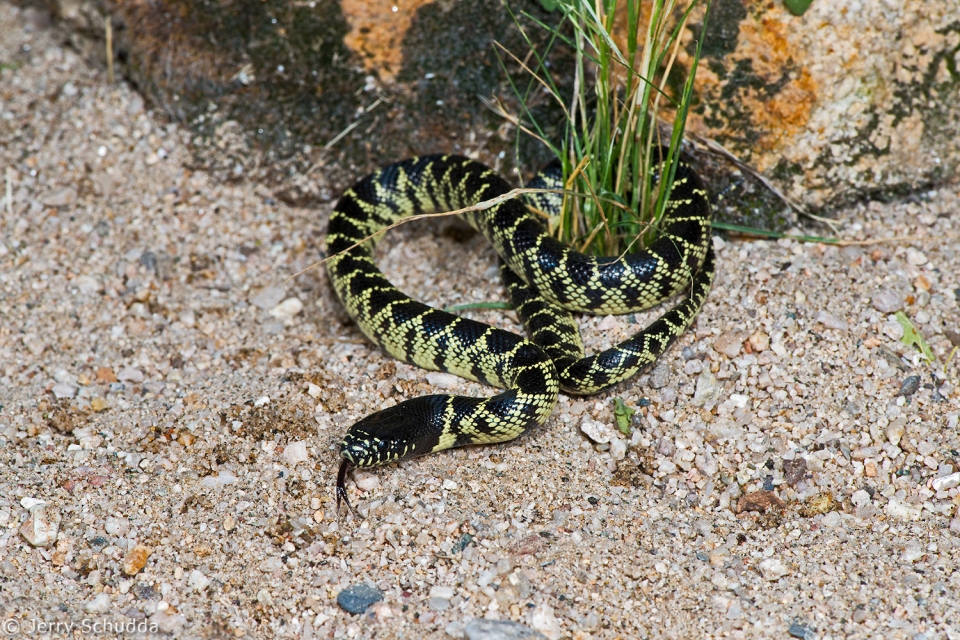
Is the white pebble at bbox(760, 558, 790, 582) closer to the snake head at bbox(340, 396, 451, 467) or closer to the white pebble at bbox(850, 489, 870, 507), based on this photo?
the white pebble at bbox(850, 489, 870, 507)

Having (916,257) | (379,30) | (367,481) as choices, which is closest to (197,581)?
(367,481)

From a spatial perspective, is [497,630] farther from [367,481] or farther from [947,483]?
[947,483]

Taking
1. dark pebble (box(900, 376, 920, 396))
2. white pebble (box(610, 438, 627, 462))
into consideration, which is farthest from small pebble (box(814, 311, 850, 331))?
white pebble (box(610, 438, 627, 462))

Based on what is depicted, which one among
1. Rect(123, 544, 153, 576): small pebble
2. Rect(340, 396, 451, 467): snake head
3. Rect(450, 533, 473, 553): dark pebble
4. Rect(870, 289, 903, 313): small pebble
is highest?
Rect(870, 289, 903, 313): small pebble

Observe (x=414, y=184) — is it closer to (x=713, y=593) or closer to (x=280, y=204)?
(x=280, y=204)

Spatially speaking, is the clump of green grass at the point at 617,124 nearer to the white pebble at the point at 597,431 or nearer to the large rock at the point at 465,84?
the large rock at the point at 465,84

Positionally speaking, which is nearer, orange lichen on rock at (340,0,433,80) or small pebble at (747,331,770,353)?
small pebble at (747,331,770,353)

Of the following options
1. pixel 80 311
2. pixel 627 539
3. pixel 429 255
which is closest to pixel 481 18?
pixel 429 255
